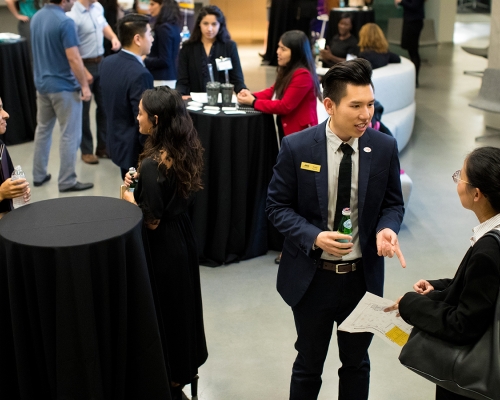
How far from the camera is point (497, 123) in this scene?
7.88 m

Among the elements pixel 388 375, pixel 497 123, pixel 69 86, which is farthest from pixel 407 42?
pixel 388 375

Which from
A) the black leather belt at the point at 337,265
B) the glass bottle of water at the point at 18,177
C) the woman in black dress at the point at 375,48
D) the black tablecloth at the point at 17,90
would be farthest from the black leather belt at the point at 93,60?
the black leather belt at the point at 337,265

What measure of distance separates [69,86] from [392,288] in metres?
3.09

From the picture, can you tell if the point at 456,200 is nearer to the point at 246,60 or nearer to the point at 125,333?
the point at 125,333

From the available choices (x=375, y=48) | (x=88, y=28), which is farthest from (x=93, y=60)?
(x=375, y=48)

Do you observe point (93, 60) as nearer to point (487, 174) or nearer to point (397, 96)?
point (397, 96)

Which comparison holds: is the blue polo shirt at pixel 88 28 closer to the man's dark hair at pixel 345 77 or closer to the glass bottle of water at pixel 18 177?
the glass bottle of water at pixel 18 177

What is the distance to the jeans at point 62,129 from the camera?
527 centimetres

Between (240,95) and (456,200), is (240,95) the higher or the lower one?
the higher one

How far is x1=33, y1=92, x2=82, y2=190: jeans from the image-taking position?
17.3 feet

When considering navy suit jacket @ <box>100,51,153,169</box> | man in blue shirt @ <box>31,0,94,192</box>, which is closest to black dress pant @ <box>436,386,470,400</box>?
navy suit jacket @ <box>100,51,153,169</box>

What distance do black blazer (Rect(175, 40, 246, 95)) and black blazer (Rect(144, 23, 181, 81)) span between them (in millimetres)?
995

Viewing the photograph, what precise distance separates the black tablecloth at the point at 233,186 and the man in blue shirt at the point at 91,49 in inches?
80.5

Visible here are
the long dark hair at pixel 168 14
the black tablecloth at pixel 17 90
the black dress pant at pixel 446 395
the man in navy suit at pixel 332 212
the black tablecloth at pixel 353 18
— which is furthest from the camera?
the black tablecloth at pixel 353 18
